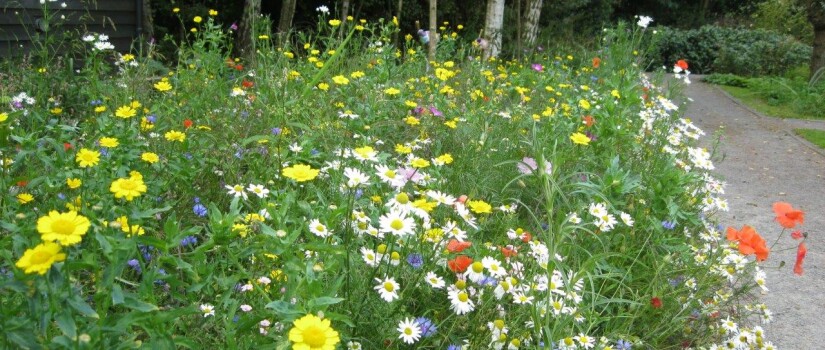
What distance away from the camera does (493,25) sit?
9.78 m

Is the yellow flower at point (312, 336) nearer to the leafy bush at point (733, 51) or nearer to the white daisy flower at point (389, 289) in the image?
the white daisy flower at point (389, 289)

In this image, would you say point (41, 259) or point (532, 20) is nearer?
point (41, 259)

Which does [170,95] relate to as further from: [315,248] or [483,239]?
[315,248]

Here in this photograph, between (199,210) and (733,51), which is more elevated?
(199,210)

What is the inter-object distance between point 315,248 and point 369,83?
2.82 metres

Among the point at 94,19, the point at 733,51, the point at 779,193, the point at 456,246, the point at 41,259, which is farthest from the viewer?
the point at 733,51

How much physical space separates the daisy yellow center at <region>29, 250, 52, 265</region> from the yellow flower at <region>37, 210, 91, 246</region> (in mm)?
22

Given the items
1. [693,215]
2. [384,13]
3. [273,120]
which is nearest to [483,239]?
[693,215]

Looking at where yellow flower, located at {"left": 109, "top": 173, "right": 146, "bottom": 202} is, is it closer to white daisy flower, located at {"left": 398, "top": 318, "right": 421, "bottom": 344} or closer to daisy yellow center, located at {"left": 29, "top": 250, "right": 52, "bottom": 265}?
daisy yellow center, located at {"left": 29, "top": 250, "right": 52, "bottom": 265}

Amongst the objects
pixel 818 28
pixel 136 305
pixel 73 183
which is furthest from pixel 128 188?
pixel 818 28

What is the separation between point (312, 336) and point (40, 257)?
1.49ft

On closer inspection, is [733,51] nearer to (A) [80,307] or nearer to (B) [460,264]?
(B) [460,264]

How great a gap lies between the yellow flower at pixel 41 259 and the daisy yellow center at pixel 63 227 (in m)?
0.03

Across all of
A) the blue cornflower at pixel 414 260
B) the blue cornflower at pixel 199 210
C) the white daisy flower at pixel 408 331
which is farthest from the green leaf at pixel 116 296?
the blue cornflower at pixel 199 210
